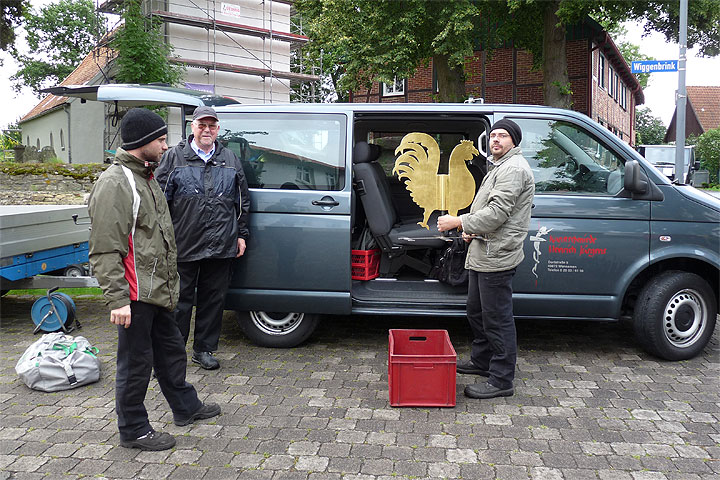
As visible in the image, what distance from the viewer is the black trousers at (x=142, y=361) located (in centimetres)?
351

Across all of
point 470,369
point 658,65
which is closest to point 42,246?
point 470,369

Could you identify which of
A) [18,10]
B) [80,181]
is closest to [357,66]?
[80,181]

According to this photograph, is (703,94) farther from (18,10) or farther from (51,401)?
(51,401)

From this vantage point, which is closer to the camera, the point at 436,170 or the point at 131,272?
the point at 131,272

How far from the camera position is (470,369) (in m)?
4.93

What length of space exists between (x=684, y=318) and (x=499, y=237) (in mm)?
2096

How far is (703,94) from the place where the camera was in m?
56.9

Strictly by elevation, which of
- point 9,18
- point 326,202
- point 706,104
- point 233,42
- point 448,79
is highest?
point 706,104

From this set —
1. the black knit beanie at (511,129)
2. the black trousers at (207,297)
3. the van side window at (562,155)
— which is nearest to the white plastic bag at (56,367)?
the black trousers at (207,297)

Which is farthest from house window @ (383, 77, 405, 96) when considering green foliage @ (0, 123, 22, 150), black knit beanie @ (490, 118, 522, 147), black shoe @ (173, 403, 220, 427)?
green foliage @ (0, 123, 22, 150)

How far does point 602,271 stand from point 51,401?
4.44 m

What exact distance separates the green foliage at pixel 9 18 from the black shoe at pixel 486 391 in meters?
20.6

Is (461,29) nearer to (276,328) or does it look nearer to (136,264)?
(276,328)

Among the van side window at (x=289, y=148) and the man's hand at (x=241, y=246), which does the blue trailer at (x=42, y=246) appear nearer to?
the man's hand at (x=241, y=246)
